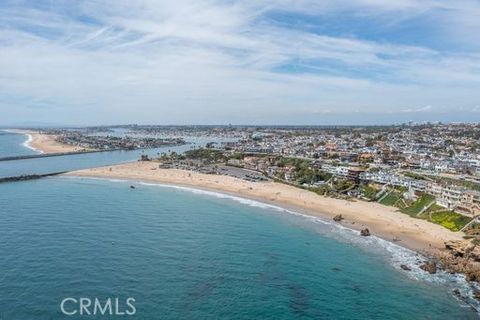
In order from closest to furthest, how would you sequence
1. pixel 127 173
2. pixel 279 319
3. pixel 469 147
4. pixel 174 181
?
pixel 279 319
pixel 174 181
pixel 127 173
pixel 469 147

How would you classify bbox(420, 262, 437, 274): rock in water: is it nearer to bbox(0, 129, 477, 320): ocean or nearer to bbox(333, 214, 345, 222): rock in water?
bbox(0, 129, 477, 320): ocean

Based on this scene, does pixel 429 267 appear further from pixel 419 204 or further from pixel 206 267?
Result: pixel 419 204

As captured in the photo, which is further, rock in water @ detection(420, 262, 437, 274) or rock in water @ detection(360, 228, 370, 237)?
rock in water @ detection(360, 228, 370, 237)

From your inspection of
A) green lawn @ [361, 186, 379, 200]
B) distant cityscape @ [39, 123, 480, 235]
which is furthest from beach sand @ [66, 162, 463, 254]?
green lawn @ [361, 186, 379, 200]

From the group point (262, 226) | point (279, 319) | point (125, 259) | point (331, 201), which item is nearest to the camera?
point (279, 319)

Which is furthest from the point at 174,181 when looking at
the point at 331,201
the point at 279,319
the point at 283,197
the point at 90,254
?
the point at 279,319

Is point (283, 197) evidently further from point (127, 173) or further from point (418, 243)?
point (127, 173)
